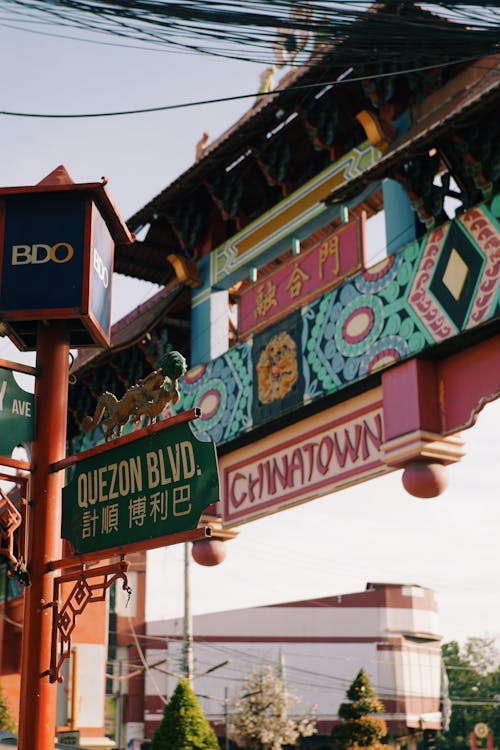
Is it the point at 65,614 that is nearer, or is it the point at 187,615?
the point at 65,614

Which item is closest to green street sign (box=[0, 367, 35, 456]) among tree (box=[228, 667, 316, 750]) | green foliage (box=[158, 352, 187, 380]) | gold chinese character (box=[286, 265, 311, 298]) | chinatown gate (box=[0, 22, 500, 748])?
green foliage (box=[158, 352, 187, 380])

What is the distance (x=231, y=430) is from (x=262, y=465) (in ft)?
1.83

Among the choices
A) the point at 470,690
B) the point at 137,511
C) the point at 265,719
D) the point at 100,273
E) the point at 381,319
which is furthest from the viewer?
the point at 470,690

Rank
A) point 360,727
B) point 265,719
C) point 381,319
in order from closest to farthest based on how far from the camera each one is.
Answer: point 381,319
point 360,727
point 265,719

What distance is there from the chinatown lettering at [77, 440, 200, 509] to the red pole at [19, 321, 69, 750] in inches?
7.9

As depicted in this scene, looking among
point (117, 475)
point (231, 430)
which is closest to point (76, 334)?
point (117, 475)

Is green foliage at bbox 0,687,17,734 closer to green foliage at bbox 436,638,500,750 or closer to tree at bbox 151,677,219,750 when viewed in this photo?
tree at bbox 151,677,219,750

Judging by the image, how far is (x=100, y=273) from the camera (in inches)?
211

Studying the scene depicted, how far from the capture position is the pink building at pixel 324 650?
1793 inches

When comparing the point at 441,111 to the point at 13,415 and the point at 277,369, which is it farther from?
the point at 13,415

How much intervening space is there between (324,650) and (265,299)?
36853mm

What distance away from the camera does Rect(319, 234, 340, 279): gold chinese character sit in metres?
11.7

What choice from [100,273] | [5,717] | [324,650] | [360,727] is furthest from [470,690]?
[100,273]

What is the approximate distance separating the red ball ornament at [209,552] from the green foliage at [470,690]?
47.9 metres
